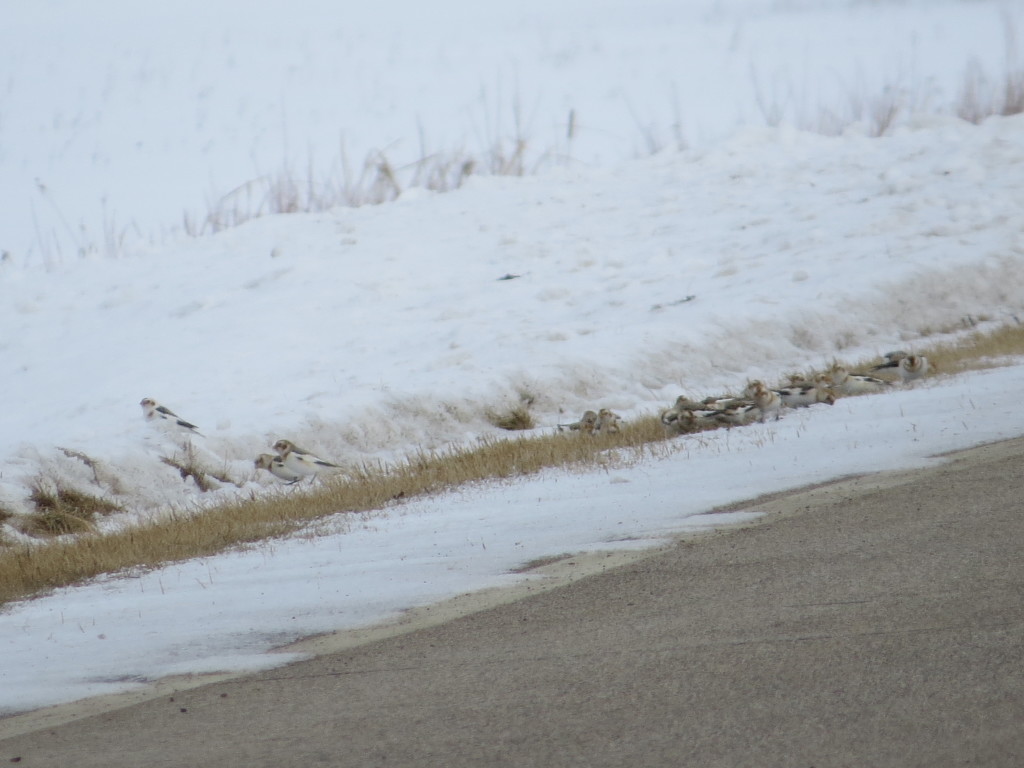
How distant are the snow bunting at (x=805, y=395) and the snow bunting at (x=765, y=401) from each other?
0.33m

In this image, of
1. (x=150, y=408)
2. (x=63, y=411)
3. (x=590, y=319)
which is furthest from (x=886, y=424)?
(x=63, y=411)

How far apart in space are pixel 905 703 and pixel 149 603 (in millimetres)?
3622

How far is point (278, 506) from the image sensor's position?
26.3 feet

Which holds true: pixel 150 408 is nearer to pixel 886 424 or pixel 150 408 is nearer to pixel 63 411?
pixel 63 411

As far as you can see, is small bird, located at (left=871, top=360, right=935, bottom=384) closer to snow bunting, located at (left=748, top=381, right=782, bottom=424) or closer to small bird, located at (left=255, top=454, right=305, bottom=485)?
snow bunting, located at (left=748, top=381, right=782, bottom=424)

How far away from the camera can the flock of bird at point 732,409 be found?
9.57 meters

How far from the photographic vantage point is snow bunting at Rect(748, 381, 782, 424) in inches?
370

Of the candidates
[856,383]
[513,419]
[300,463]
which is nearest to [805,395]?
[856,383]

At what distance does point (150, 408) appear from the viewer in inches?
458

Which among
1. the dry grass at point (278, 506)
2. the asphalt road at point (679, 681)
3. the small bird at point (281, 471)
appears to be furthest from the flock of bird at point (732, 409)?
the asphalt road at point (679, 681)

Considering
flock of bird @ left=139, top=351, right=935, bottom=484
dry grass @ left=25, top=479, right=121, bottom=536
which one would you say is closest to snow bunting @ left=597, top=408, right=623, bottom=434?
flock of bird @ left=139, top=351, right=935, bottom=484

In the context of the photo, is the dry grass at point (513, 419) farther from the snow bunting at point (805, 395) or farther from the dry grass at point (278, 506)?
the snow bunting at point (805, 395)

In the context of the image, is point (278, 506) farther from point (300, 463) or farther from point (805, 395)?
point (805, 395)

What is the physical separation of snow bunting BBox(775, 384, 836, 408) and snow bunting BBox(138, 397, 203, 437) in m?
5.40
